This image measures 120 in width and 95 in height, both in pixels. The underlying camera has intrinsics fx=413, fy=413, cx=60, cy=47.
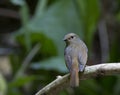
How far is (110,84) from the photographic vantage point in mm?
3240

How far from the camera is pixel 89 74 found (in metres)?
1.31

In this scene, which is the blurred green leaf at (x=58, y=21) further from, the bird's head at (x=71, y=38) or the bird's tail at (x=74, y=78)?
the bird's tail at (x=74, y=78)

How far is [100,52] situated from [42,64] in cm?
109

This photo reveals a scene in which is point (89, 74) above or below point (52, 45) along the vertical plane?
above

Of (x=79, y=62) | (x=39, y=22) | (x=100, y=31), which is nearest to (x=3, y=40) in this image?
(x=39, y=22)

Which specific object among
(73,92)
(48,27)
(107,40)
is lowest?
(73,92)

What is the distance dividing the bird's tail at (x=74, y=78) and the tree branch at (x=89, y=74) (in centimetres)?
4

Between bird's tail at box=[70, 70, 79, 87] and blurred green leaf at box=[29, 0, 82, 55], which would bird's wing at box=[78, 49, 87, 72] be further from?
blurred green leaf at box=[29, 0, 82, 55]


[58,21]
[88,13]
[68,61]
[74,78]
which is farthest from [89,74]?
[58,21]

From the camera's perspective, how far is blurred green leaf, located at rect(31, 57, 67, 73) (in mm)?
2951

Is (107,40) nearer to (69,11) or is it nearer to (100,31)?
(100,31)

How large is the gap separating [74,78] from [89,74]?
0.52 ft

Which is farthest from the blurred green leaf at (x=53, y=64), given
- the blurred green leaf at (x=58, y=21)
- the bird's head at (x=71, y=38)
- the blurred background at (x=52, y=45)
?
the bird's head at (x=71, y=38)

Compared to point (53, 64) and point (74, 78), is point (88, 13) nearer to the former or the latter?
point (53, 64)
